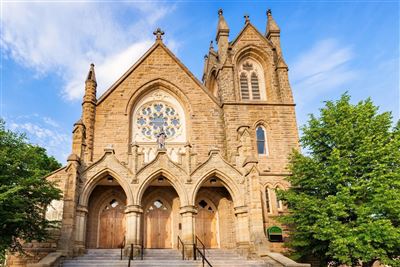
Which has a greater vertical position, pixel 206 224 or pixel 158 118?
pixel 158 118

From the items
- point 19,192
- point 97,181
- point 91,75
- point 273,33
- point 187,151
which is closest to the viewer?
point 19,192

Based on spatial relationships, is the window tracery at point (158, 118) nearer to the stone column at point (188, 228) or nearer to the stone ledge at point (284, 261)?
the stone column at point (188, 228)

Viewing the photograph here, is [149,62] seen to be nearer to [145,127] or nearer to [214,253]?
[145,127]

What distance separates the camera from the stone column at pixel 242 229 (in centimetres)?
1606

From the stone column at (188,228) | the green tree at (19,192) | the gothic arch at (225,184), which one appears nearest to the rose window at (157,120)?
the gothic arch at (225,184)

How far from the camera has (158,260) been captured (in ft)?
46.4

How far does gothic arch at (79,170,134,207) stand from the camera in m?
16.2

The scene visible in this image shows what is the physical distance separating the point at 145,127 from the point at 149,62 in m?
4.25

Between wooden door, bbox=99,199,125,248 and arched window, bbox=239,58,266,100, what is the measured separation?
10146mm

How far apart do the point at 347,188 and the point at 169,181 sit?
25.2ft

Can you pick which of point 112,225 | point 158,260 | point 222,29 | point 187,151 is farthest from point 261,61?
point 158,260

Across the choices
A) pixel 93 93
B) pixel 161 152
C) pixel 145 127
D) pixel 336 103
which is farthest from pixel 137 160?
pixel 336 103

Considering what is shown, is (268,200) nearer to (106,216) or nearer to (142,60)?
→ (106,216)

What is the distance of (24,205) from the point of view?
42.3 feet
